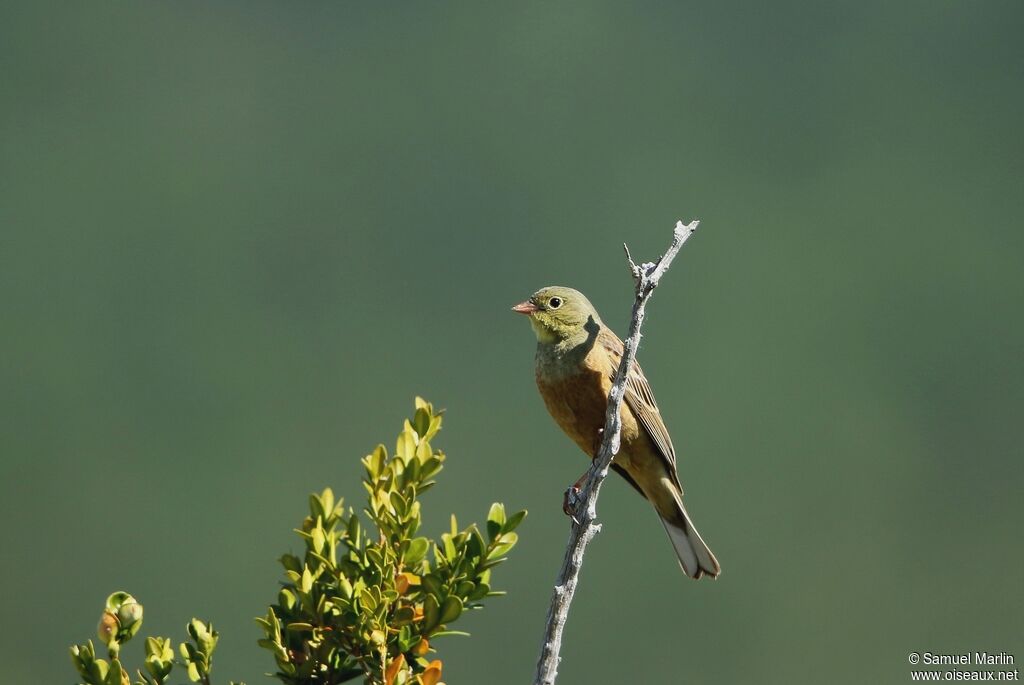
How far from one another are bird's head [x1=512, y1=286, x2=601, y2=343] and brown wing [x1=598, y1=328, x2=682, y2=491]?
12 cm

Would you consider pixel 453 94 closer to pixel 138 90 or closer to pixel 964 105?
pixel 138 90

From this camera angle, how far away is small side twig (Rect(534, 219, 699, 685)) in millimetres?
3939

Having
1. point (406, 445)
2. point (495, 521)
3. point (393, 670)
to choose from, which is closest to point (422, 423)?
point (406, 445)

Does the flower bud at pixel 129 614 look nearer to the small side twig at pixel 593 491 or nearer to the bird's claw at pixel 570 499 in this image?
the small side twig at pixel 593 491

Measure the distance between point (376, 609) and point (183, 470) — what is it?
2668 centimetres

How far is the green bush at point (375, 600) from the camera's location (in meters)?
3.82

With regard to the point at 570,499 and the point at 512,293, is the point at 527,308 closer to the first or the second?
the point at 570,499

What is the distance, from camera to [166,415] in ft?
103

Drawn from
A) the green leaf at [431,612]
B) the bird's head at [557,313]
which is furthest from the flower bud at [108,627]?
the bird's head at [557,313]

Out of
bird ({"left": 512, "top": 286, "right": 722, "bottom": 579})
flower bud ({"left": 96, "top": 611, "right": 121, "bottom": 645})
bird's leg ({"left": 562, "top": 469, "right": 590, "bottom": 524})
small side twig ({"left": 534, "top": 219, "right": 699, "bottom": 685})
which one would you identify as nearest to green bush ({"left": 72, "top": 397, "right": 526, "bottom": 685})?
flower bud ({"left": 96, "top": 611, "right": 121, "bottom": 645})

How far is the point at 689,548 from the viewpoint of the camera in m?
6.59

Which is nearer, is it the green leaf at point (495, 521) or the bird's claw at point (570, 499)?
the green leaf at point (495, 521)

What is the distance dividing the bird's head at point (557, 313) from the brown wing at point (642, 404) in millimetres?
123

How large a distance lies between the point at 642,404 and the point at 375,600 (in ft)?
8.88
